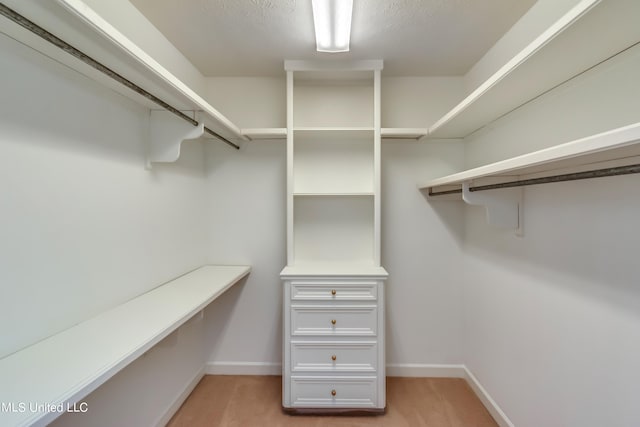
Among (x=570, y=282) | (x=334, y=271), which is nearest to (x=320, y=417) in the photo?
(x=334, y=271)

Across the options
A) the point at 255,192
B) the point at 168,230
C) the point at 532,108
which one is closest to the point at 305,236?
the point at 255,192

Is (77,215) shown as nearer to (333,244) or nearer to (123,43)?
(123,43)

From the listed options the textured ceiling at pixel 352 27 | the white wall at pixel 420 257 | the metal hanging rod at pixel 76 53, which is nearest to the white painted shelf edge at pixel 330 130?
the white wall at pixel 420 257

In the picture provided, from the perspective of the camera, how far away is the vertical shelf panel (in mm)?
2309

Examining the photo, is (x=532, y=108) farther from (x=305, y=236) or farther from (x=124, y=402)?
(x=124, y=402)

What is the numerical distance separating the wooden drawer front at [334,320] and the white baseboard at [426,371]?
712 mm

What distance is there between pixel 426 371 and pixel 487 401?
475 millimetres

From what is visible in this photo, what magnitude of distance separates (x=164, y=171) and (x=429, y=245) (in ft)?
6.50

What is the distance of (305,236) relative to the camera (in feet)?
7.61

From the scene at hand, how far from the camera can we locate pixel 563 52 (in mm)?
1017

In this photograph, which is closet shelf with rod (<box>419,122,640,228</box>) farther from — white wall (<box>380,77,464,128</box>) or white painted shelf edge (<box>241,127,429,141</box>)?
white wall (<box>380,77,464,128</box>)

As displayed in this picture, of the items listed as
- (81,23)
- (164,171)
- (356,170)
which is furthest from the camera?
(356,170)

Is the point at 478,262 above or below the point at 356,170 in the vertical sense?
below

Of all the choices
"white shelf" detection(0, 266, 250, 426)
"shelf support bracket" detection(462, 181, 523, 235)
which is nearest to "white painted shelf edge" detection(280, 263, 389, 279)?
"white shelf" detection(0, 266, 250, 426)
